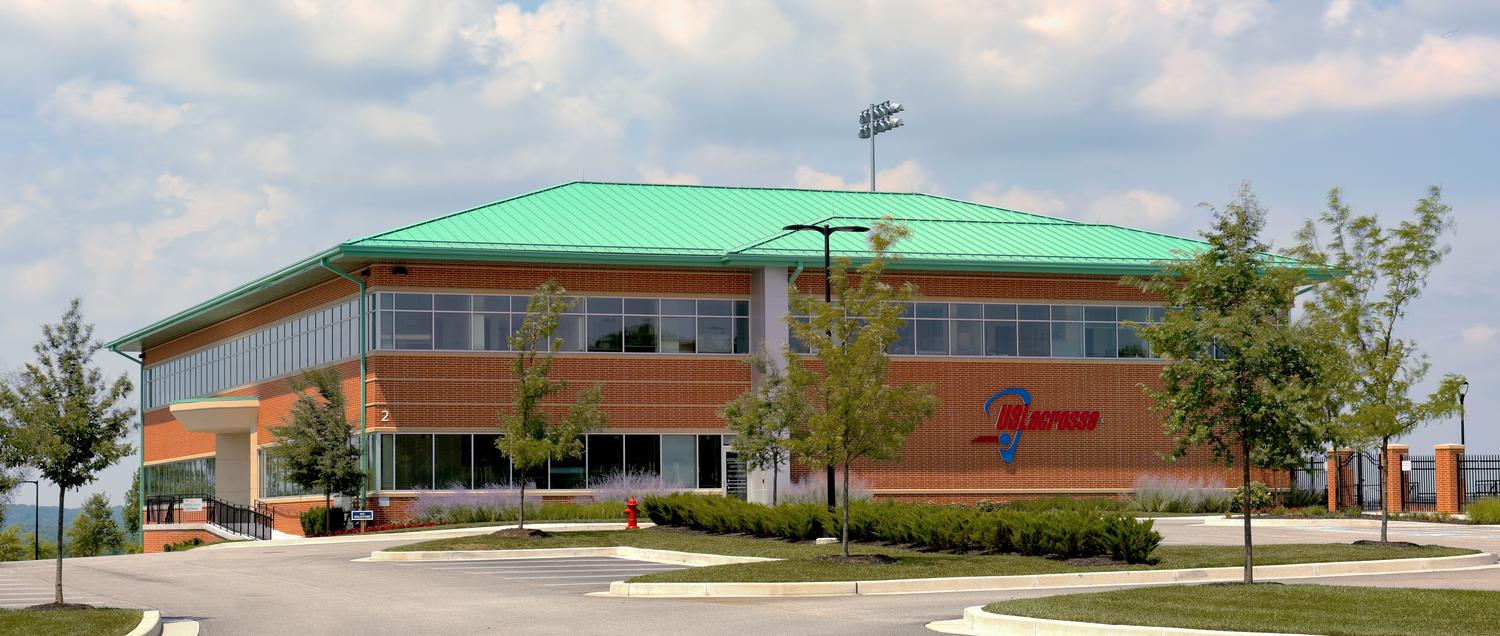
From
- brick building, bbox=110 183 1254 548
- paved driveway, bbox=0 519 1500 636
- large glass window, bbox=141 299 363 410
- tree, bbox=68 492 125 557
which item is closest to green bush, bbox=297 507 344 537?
brick building, bbox=110 183 1254 548

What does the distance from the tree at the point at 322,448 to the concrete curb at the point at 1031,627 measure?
2879 cm

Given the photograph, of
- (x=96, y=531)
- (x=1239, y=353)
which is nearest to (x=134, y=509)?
(x=96, y=531)

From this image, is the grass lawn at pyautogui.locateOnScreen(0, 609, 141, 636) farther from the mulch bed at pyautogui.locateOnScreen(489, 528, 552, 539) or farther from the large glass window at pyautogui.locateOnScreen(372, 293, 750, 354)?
the large glass window at pyautogui.locateOnScreen(372, 293, 750, 354)

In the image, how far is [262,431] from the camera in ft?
182

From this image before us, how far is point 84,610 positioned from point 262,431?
35.3 meters

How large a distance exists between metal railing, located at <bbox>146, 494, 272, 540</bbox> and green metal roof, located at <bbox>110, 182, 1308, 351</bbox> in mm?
6617

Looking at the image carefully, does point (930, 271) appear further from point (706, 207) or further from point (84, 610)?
point (84, 610)

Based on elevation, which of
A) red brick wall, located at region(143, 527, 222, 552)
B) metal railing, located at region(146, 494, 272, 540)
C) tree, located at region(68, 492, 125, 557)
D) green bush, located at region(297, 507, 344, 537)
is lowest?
tree, located at region(68, 492, 125, 557)

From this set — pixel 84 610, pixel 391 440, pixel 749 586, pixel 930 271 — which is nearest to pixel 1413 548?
pixel 749 586

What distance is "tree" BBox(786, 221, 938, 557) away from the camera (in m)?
26.9

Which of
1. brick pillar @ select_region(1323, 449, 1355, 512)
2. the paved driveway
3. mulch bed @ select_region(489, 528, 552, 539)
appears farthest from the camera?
brick pillar @ select_region(1323, 449, 1355, 512)

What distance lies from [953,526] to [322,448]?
21985mm

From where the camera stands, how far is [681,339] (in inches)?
1905

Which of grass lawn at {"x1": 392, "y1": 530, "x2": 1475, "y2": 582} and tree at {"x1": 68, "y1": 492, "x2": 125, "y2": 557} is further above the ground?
grass lawn at {"x1": 392, "y1": 530, "x2": 1475, "y2": 582}
